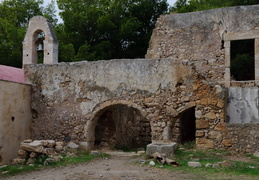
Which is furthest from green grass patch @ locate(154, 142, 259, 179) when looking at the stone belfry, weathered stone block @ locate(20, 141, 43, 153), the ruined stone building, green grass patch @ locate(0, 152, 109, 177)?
the stone belfry

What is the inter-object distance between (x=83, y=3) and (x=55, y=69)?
1231cm

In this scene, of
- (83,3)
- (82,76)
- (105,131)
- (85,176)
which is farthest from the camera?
(83,3)

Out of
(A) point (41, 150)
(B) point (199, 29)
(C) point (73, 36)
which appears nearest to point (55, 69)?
(A) point (41, 150)

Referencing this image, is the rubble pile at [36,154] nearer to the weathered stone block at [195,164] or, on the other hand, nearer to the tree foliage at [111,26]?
the weathered stone block at [195,164]

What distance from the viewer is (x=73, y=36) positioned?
67.5 feet

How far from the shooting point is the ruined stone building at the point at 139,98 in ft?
30.2

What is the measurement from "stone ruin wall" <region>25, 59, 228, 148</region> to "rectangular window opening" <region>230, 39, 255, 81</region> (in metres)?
7.70

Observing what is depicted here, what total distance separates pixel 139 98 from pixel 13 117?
3.64 meters

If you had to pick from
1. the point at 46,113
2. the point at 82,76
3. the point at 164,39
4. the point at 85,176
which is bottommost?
the point at 85,176

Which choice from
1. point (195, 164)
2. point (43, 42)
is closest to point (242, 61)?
point (43, 42)

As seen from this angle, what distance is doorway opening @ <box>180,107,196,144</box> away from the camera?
12531 mm

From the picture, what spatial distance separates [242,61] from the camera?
54.9ft

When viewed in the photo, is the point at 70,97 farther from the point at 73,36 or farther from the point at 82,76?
the point at 73,36

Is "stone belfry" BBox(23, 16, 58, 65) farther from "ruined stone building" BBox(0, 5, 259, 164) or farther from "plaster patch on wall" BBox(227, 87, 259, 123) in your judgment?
"plaster patch on wall" BBox(227, 87, 259, 123)
